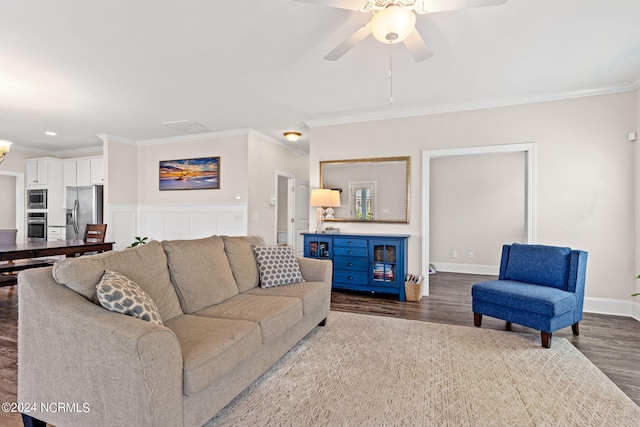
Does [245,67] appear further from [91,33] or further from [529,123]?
[529,123]

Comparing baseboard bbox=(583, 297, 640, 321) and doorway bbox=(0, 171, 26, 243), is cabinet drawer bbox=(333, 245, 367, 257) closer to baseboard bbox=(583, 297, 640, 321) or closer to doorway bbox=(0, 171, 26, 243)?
baseboard bbox=(583, 297, 640, 321)

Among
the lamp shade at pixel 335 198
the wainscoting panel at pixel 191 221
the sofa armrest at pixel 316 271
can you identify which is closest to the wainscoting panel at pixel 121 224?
the wainscoting panel at pixel 191 221

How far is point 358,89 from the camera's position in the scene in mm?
3693

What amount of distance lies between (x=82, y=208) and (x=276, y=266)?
5.20 meters

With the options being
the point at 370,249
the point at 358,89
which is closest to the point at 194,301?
the point at 370,249

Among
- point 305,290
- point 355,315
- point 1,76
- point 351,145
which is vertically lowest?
point 355,315

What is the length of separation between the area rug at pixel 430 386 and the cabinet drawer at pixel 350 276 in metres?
1.42

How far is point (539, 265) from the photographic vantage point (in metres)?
3.05

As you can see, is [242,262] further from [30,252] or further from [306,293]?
[30,252]

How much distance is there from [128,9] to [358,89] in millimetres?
2339

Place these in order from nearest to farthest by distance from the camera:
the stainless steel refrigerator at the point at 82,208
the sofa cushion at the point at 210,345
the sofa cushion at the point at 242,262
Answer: the sofa cushion at the point at 210,345 < the sofa cushion at the point at 242,262 < the stainless steel refrigerator at the point at 82,208

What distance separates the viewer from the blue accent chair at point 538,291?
8.52 feet

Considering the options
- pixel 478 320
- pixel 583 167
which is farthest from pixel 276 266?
pixel 583 167

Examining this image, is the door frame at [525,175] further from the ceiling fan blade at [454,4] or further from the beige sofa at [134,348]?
the beige sofa at [134,348]
